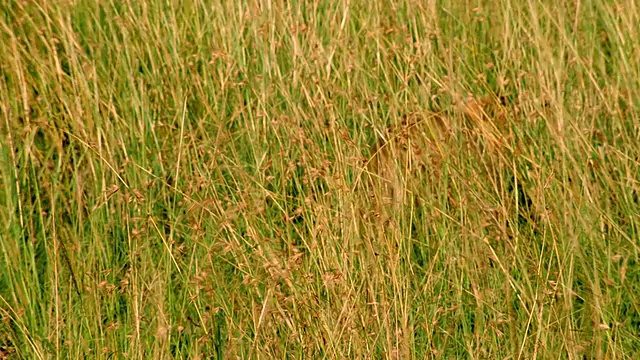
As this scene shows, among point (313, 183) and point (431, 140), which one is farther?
point (431, 140)

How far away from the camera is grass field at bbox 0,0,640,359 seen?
207 centimetres

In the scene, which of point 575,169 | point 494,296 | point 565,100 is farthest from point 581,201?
point 565,100

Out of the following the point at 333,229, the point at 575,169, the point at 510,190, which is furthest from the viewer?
the point at 510,190

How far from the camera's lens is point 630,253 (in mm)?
2244

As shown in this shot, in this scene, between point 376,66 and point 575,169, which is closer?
point 575,169

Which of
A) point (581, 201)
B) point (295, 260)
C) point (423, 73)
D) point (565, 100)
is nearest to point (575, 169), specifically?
point (581, 201)

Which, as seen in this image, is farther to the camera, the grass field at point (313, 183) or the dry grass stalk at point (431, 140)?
the dry grass stalk at point (431, 140)

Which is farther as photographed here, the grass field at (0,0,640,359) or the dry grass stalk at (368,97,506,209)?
the dry grass stalk at (368,97,506,209)

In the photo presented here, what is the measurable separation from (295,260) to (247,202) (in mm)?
361

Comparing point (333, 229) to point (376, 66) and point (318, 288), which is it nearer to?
point (318, 288)

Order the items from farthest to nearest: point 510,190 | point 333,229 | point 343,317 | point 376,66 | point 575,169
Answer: point 376,66, point 510,190, point 575,169, point 333,229, point 343,317

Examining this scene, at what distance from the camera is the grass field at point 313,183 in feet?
6.79

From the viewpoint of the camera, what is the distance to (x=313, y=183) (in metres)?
2.44

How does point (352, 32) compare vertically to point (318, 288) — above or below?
above
